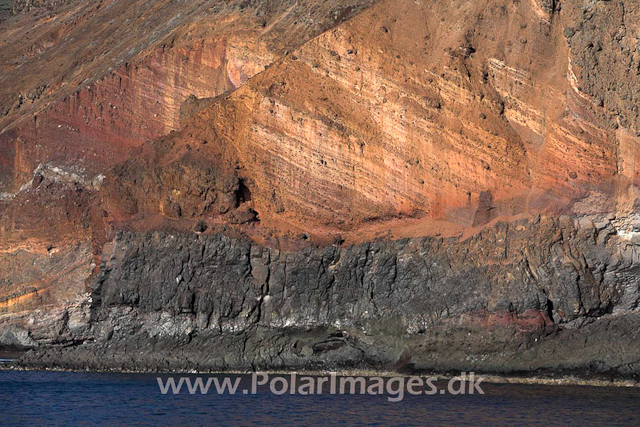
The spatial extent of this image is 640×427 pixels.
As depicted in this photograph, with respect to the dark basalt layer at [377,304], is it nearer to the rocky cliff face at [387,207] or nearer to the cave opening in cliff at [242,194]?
the rocky cliff face at [387,207]

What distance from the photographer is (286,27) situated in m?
37.8

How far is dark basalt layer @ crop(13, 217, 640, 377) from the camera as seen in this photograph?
31.4 meters

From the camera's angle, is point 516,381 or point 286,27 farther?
point 286,27

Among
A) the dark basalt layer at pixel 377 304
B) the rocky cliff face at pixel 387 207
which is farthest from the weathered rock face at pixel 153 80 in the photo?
the dark basalt layer at pixel 377 304

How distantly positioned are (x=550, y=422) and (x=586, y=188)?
9.32m

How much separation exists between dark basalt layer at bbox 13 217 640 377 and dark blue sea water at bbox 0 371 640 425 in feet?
5.90

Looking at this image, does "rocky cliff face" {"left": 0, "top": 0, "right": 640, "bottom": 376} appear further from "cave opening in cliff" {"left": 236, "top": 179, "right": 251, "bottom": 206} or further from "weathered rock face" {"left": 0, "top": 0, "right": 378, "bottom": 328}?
"weathered rock face" {"left": 0, "top": 0, "right": 378, "bottom": 328}

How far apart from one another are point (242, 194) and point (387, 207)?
4.76m

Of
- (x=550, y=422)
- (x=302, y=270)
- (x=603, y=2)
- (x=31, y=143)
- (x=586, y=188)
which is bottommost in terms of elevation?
(x=550, y=422)

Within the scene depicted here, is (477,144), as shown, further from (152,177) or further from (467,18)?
(152,177)

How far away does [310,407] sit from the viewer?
27.8 meters

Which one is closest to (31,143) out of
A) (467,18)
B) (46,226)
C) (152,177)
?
(46,226)

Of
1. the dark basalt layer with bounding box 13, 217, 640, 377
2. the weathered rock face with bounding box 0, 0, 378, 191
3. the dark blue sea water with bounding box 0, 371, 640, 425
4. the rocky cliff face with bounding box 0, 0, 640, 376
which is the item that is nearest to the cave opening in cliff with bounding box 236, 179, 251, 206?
the rocky cliff face with bounding box 0, 0, 640, 376

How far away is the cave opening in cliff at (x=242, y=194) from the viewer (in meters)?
35.3
